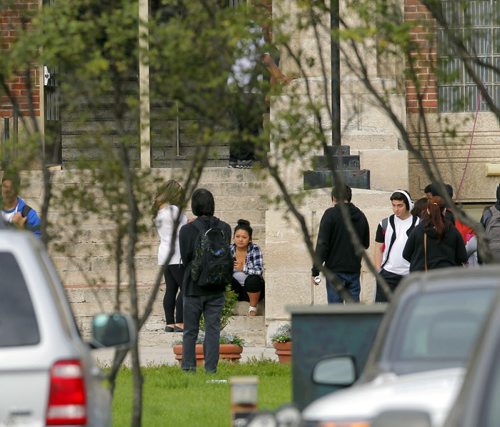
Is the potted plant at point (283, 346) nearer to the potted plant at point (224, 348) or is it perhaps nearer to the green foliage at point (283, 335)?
the green foliage at point (283, 335)

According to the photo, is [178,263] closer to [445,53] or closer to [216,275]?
[216,275]

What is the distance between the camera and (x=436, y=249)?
48.5 feet

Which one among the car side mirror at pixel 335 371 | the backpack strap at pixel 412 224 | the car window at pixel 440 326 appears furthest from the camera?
the backpack strap at pixel 412 224

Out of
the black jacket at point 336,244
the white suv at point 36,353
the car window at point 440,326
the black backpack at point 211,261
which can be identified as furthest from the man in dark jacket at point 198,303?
the white suv at point 36,353

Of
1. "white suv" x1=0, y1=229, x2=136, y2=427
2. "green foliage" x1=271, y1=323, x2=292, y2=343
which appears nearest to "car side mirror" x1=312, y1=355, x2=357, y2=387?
"white suv" x1=0, y1=229, x2=136, y2=427

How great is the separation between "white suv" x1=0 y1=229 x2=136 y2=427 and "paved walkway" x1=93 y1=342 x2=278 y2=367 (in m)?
9.53

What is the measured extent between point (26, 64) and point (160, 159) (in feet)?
45.3

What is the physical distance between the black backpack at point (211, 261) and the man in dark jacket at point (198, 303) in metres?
0.11

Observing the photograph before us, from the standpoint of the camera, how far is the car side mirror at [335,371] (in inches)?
281

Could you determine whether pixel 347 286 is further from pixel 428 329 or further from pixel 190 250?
pixel 428 329

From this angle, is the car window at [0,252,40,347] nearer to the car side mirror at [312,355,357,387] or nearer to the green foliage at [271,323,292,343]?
the car side mirror at [312,355,357,387]

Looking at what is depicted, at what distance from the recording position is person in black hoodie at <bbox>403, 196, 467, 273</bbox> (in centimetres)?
1472

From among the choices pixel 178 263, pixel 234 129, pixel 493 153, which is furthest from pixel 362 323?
pixel 493 153

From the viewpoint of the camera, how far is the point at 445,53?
11180 mm
